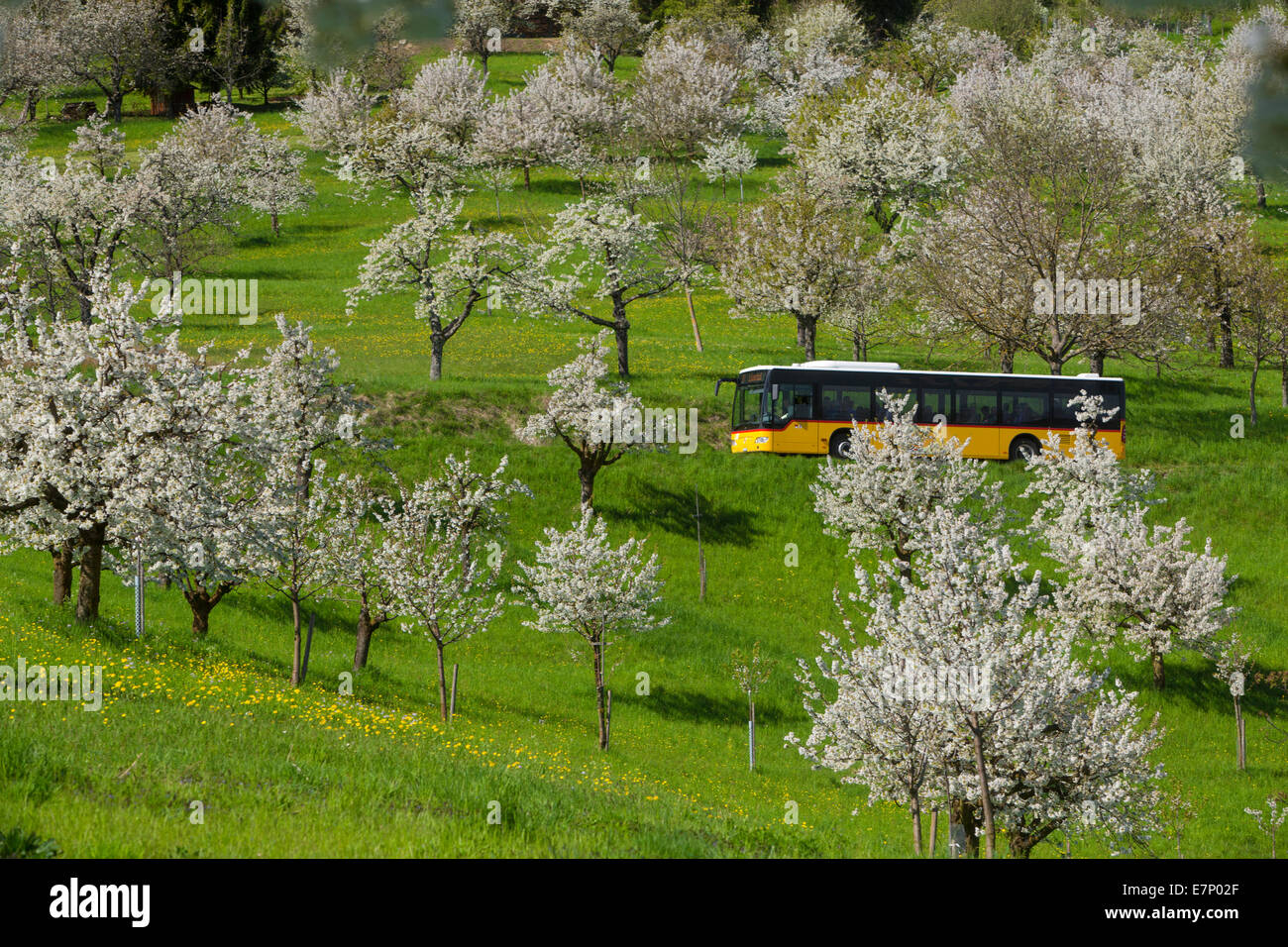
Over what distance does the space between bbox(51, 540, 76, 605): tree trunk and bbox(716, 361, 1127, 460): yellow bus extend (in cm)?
2628

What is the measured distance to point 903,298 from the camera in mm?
57438

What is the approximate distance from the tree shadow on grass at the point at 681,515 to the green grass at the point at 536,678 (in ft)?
0.38

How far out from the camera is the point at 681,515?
140 feet

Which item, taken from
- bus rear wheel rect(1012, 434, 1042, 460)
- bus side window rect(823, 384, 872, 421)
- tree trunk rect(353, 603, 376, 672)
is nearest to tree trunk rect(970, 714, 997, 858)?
tree trunk rect(353, 603, 376, 672)

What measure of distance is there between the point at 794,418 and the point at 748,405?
1.90m

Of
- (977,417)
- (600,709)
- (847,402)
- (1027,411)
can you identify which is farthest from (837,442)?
(600,709)

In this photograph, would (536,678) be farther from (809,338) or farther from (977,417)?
(809,338)

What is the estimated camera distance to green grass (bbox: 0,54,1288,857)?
11.9 metres

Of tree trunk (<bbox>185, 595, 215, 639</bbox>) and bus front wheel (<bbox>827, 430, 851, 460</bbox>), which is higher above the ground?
bus front wheel (<bbox>827, 430, 851, 460</bbox>)

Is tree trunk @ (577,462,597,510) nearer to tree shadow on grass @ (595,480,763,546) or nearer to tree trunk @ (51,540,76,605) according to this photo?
tree shadow on grass @ (595,480,763,546)

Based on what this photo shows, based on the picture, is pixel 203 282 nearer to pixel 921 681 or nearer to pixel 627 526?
pixel 627 526

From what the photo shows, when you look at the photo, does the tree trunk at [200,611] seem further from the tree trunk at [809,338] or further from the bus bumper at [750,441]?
the tree trunk at [809,338]

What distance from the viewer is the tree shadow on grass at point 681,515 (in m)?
41.8
